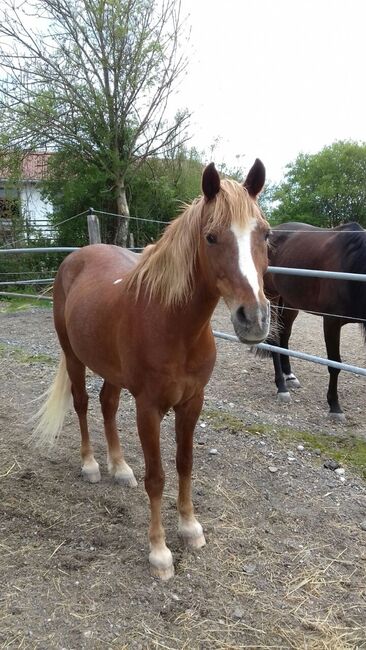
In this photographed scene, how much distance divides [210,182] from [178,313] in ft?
1.80

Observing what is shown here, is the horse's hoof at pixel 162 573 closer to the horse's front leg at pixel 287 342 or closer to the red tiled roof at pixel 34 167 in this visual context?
the horse's front leg at pixel 287 342

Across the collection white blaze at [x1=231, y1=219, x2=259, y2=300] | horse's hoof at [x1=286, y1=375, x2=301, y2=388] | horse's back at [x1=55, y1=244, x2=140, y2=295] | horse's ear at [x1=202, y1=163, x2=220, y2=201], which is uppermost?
horse's ear at [x1=202, y1=163, x2=220, y2=201]

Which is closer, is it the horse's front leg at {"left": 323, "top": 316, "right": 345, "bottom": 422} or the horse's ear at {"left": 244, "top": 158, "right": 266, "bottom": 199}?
the horse's ear at {"left": 244, "top": 158, "right": 266, "bottom": 199}

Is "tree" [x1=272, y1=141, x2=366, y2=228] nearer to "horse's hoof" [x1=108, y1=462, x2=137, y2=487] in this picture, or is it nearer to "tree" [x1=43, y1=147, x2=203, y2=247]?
"tree" [x1=43, y1=147, x2=203, y2=247]

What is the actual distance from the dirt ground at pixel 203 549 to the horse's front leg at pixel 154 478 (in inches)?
2.5

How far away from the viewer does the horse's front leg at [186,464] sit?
2.13 metres

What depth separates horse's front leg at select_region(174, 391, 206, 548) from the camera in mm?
2135

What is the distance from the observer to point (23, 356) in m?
5.28

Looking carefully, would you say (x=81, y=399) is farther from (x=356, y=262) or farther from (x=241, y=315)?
(x=356, y=262)

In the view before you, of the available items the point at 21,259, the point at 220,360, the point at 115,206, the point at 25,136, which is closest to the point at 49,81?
the point at 25,136

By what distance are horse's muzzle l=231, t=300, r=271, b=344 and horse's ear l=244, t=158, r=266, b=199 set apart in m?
0.54

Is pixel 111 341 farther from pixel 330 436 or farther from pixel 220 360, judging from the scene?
pixel 220 360

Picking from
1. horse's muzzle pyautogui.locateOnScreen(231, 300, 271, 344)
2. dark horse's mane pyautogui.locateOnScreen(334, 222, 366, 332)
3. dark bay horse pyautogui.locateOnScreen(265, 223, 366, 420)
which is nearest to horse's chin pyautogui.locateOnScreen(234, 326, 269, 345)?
horse's muzzle pyautogui.locateOnScreen(231, 300, 271, 344)

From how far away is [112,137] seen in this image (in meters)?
9.21
